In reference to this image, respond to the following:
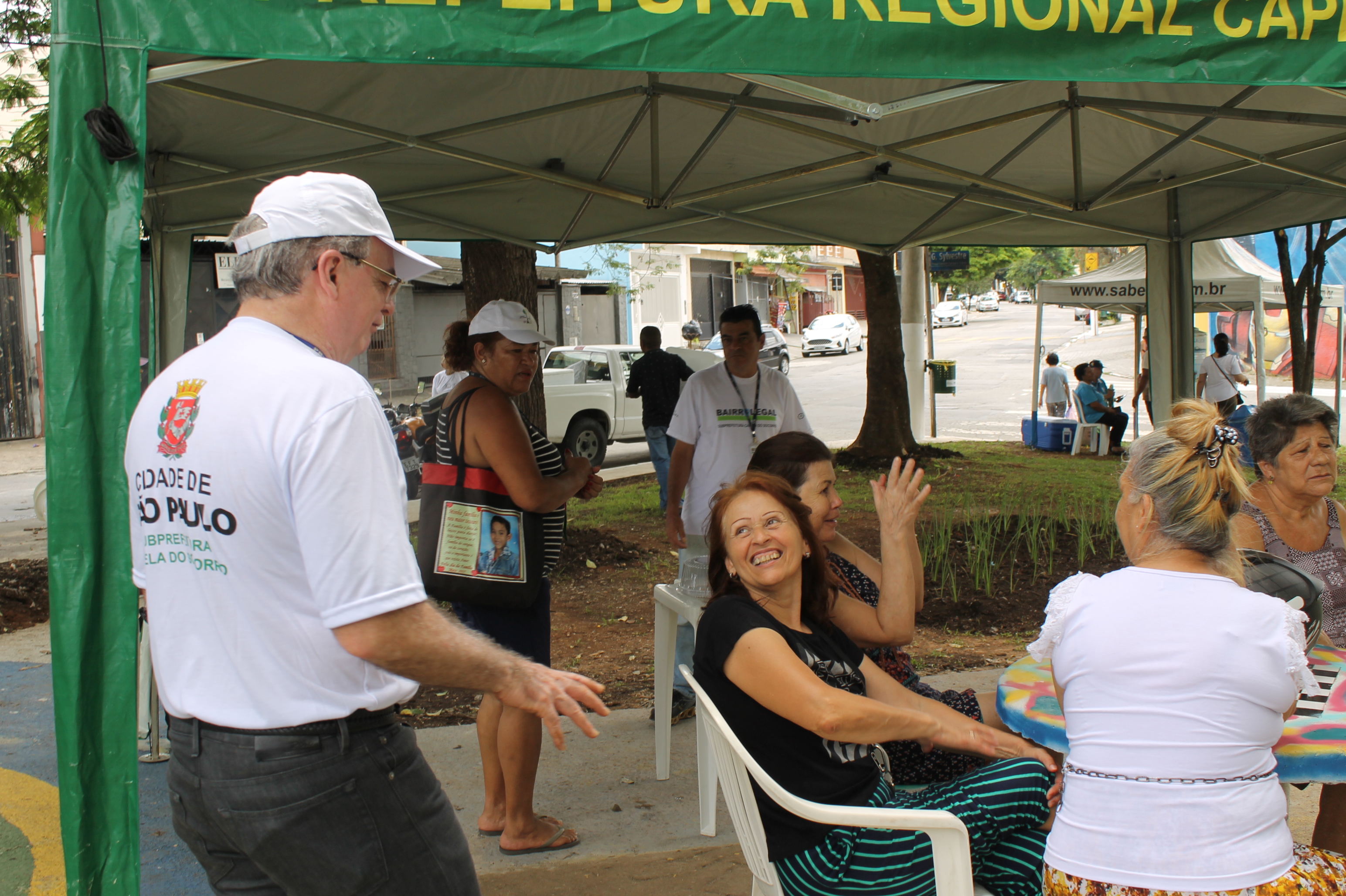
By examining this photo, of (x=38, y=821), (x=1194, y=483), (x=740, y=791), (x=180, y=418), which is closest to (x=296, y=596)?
(x=180, y=418)

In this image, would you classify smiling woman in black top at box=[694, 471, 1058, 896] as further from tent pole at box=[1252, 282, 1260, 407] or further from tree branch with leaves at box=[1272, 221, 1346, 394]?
tent pole at box=[1252, 282, 1260, 407]

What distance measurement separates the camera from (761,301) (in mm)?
48781

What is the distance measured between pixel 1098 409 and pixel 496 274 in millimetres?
10296

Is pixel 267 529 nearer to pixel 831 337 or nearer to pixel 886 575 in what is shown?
pixel 886 575

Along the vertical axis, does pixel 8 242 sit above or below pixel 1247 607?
above

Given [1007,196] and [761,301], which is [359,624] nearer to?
[1007,196]

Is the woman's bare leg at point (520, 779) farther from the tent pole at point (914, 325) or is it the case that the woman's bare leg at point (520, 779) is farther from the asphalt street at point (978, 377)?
the tent pole at point (914, 325)

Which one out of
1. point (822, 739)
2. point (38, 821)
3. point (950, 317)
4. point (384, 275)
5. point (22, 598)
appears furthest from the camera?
point (950, 317)

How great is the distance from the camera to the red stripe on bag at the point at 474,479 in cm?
308

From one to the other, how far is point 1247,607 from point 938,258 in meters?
15.3

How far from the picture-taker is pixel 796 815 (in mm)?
2102

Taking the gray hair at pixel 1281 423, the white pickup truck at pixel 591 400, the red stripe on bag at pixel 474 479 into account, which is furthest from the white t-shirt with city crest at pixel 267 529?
the white pickup truck at pixel 591 400

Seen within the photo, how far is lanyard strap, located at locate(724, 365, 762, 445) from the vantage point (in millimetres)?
4566

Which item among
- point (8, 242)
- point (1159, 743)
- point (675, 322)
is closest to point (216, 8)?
point (1159, 743)
